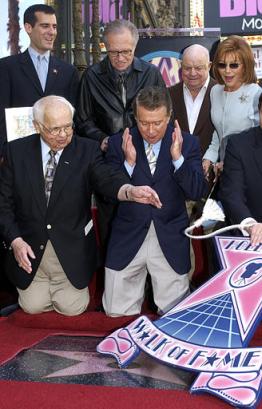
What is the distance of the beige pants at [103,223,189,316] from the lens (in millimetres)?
3680

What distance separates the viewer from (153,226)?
3.66m

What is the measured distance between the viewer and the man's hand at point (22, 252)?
362 cm

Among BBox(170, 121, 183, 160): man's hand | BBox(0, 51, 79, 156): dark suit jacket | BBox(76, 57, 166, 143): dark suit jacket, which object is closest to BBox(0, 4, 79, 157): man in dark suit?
BBox(0, 51, 79, 156): dark suit jacket

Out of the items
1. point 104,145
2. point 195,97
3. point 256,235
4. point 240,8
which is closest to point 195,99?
point 195,97

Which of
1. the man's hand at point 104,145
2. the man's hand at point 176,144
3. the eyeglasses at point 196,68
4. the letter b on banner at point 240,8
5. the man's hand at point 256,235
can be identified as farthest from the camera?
the letter b on banner at point 240,8

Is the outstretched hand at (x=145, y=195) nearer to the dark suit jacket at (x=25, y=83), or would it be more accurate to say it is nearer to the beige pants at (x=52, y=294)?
the beige pants at (x=52, y=294)

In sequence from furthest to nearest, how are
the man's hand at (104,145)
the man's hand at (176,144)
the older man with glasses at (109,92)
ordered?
the older man with glasses at (109,92) → the man's hand at (104,145) → the man's hand at (176,144)

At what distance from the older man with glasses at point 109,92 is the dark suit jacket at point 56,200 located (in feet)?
1.00

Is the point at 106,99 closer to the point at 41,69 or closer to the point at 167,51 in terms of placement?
the point at 41,69

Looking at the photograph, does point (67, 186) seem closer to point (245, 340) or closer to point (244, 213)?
point (244, 213)

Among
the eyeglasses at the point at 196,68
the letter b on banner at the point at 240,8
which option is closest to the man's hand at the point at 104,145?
the eyeglasses at the point at 196,68

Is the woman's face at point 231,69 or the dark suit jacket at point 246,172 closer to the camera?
the dark suit jacket at point 246,172

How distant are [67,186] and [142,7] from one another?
8.41 metres

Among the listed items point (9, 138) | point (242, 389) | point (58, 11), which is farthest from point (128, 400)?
point (58, 11)
